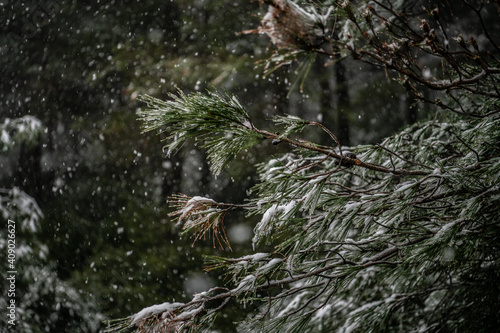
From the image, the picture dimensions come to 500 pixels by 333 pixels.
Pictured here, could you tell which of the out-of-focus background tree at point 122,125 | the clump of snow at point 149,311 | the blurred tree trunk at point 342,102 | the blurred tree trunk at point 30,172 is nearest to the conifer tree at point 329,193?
the clump of snow at point 149,311

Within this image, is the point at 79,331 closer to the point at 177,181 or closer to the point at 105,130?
the point at 177,181

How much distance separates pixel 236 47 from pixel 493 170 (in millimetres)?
5056

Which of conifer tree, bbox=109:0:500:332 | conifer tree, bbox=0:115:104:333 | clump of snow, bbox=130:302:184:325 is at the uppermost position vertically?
Answer: conifer tree, bbox=109:0:500:332

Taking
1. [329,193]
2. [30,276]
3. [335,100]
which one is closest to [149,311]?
[329,193]

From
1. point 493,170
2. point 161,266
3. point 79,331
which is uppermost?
point 493,170

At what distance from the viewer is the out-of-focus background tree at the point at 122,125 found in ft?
17.4

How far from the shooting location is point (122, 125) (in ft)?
19.7

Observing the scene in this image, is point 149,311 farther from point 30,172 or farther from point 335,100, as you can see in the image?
point 30,172

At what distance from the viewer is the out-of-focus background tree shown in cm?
531

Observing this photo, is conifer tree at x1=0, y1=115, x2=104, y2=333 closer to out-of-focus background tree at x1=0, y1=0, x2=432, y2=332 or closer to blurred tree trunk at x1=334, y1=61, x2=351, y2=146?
out-of-focus background tree at x1=0, y1=0, x2=432, y2=332

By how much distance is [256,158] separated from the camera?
589 cm

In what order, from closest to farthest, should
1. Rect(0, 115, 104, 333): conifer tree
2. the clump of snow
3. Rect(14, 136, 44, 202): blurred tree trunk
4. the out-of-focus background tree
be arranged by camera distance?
the clump of snow → Rect(0, 115, 104, 333): conifer tree → the out-of-focus background tree → Rect(14, 136, 44, 202): blurred tree trunk

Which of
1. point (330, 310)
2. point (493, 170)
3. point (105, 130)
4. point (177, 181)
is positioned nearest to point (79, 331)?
point (177, 181)

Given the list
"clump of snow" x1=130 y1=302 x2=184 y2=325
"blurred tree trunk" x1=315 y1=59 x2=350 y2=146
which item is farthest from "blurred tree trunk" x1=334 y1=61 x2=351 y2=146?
"clump of snow" x1=130 y1=302 x2=184 y2=325
